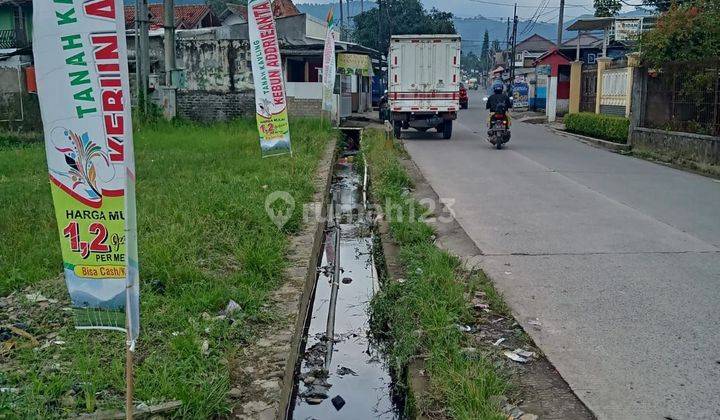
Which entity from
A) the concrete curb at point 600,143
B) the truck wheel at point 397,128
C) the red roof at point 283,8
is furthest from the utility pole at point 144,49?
the red roof at point 283,8

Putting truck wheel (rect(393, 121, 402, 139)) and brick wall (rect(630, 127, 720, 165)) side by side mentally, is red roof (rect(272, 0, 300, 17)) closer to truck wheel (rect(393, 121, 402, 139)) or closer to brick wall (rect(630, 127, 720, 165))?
truck wheel (rect(393, 121, 402, 139))

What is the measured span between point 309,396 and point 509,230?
175 inches

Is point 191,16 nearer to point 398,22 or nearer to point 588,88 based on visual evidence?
point 398,22

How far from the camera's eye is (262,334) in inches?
192

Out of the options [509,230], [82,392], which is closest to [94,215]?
[82,392]

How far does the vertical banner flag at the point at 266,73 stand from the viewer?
42.1 feet

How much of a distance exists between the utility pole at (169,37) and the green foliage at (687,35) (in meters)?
13.7

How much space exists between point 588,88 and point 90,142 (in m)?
25.2

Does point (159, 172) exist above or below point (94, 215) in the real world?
below

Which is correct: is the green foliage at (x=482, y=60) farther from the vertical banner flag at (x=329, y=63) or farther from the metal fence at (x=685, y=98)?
the metal fence at (x=685, y=98)

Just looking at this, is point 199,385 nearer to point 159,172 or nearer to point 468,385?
point 468,385

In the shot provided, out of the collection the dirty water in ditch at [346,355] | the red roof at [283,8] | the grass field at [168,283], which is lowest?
the dirty water in ditch at [346,355]

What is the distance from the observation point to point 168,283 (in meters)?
5.69

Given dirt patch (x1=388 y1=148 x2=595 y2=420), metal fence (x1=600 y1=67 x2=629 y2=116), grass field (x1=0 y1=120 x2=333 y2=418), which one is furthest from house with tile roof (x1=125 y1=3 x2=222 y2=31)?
dirt patch (x1=388 y1=148 x2=595 y2=420)
